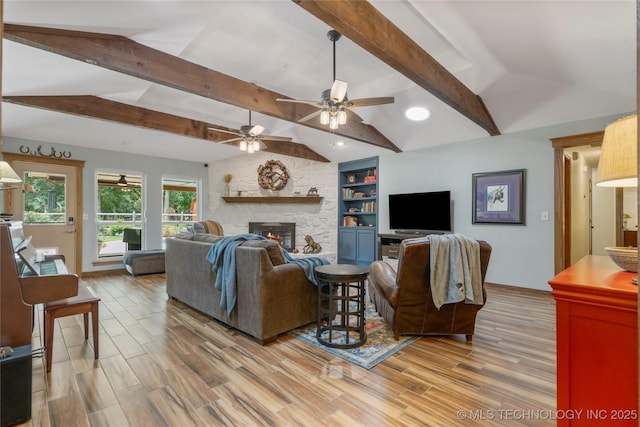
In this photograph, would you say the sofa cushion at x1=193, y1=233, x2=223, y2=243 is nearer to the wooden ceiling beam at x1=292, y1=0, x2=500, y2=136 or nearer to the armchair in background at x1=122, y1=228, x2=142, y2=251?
the wooden ceiling beam at x1=292, y1=0, x2=500, y2=136

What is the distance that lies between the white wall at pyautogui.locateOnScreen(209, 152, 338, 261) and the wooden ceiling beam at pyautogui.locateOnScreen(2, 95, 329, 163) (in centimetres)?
190

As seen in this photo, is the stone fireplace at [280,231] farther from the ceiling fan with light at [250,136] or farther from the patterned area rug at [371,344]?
the patterned area rug at [371,344]

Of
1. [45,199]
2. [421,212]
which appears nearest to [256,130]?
[421,212]

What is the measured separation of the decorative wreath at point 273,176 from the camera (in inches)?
281

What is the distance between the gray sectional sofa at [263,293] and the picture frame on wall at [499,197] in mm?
3223

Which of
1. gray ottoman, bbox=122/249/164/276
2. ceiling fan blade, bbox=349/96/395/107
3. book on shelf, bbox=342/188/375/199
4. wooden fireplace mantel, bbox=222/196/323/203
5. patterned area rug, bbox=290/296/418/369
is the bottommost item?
patterned area rug, bbox=290/296/418/369

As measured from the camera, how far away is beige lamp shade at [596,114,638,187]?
105 centimetres

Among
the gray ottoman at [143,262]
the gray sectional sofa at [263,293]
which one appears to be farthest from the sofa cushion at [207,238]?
the gray ottoman at [143,262]

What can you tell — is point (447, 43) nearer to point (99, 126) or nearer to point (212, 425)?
point (212, 425)

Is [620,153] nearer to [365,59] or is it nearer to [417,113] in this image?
[365,59]

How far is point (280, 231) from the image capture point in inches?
283

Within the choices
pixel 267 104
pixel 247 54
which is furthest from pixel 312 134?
pixel 247 54

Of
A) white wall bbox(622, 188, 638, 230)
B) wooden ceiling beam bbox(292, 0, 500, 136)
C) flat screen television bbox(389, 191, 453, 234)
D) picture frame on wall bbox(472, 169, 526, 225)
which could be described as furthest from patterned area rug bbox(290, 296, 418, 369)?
white wall bbox(622, 188, 638, 230)

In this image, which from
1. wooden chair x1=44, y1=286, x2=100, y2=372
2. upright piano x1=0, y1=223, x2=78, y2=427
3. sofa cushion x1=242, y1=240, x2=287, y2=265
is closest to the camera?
upright piano x1=0, y1=223, x2=78, y2=427
